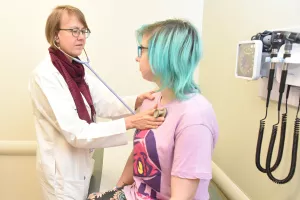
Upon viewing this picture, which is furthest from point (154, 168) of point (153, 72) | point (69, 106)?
point (69, 106)

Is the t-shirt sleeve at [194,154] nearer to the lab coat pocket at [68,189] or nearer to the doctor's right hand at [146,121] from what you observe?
the doctor's right hand at [146,121]

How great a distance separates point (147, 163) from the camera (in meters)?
0.93

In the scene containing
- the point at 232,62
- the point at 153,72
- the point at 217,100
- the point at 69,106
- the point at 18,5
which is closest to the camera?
the point at 153,72

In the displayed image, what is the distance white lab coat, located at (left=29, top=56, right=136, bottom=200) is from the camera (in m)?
1.09

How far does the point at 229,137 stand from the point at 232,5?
0.71 meters

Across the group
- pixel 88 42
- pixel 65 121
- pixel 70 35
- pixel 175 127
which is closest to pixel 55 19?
pixel 70 35

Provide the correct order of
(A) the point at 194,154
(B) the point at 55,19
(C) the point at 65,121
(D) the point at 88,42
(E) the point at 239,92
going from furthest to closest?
(D) the point at 88,42 < (E) the point at 239,92 < (B) the point at 55,19 < (C) the point at 65,121 < (A) the point at 194,154

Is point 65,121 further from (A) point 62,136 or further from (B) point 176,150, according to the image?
(B) point 176,150

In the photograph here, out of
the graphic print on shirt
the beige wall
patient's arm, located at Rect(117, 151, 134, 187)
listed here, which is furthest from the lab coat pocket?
the beige wall

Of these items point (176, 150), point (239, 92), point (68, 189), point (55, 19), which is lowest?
point (68, 189)

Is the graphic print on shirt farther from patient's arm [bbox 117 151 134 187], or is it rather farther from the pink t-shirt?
patient's arm [bbox 117 151 134 187]

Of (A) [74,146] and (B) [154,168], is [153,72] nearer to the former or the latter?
(B) [154,168]

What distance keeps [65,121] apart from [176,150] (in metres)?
0.50

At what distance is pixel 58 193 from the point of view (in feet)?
3.81
